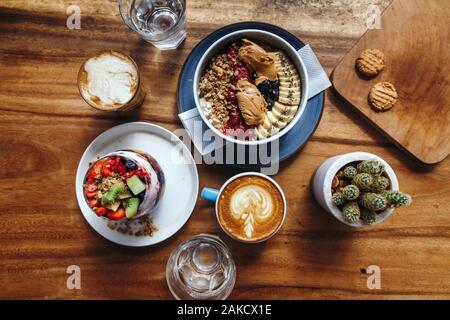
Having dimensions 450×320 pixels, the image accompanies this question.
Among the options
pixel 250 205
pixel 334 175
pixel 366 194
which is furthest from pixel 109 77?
pixel 366 194

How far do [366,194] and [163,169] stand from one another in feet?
2.20

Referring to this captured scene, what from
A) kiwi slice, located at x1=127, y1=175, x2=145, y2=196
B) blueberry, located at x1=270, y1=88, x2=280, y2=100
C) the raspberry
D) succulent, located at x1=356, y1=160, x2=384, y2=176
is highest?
blueberry, located at x1=270, y1=88, x2=280, y2=100

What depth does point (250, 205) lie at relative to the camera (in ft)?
4.47

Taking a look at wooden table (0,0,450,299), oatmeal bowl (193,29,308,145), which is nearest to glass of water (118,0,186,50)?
wooden table (0,0,450,299)

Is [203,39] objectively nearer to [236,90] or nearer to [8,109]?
[236,90]

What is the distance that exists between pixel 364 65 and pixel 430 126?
0.32m

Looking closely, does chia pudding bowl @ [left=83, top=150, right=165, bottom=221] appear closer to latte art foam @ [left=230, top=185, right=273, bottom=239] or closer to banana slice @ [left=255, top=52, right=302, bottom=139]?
latte art foam @ [left=230, top=185, right=273, bottom=239]

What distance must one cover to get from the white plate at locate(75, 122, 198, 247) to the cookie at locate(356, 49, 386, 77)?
25.9 inches

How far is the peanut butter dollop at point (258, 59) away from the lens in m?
1.32

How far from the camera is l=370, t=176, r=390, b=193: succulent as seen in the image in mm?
1240

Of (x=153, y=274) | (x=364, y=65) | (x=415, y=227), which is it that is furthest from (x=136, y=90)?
(x=415, y=227)

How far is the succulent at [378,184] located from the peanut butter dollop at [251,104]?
0.39 m

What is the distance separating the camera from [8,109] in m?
1.50

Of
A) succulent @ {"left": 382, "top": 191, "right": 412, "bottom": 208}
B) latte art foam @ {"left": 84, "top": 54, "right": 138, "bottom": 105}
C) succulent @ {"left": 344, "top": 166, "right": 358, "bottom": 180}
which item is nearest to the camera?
succulent @ {"left": 382, "top": 191, "right": 412, "bottom": 208}
